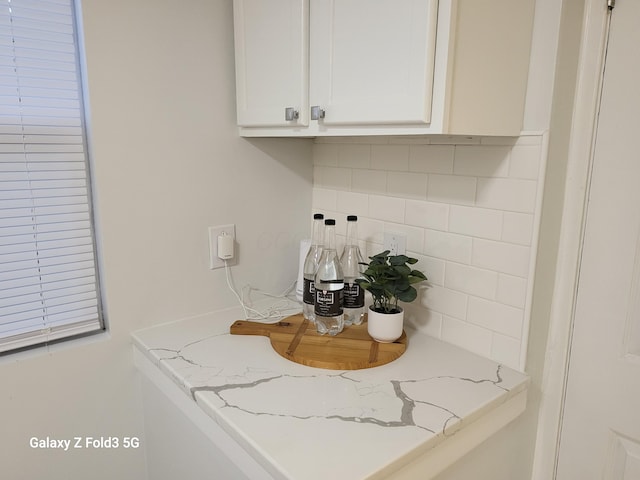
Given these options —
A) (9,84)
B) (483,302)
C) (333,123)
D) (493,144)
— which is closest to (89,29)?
(9,84)

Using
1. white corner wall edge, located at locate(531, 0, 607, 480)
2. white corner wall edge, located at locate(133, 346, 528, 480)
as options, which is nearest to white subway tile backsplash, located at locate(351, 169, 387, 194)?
white corner wall edge, located at locate(531, 0, 607, 480)

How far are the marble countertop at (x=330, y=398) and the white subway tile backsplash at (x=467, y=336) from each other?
1.0 inches

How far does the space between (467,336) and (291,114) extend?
804 millimetres

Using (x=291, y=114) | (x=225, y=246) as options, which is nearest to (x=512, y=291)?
(x=291, y=114)

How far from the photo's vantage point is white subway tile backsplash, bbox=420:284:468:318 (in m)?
1.35

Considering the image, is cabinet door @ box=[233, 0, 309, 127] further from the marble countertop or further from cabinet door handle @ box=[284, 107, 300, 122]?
the marble countertop

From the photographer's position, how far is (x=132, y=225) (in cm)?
138

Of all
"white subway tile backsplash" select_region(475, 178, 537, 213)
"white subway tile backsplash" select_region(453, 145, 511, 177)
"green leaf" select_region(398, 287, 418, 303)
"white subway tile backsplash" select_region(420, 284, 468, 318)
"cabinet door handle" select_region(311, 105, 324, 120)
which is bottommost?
"white subway tile backsplash" select_region(420, 284, 468, 318)

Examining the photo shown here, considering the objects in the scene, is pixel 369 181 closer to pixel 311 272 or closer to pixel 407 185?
pixel 407 185

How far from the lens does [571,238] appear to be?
1168 millimetres

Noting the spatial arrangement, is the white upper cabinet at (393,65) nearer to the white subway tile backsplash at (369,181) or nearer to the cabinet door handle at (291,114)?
the cabinet door handle at (291,114)

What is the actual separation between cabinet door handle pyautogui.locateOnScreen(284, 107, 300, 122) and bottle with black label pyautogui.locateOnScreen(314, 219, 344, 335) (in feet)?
0.99

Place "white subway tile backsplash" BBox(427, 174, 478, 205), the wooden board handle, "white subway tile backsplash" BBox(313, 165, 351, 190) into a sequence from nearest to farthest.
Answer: "white subway tile backsplash" BBox(427, 174, 478, 205)
the wooden board handle
"white subway tile backsplash" BBox(313, 165, 351, 190)

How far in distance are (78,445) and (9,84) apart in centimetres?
102
